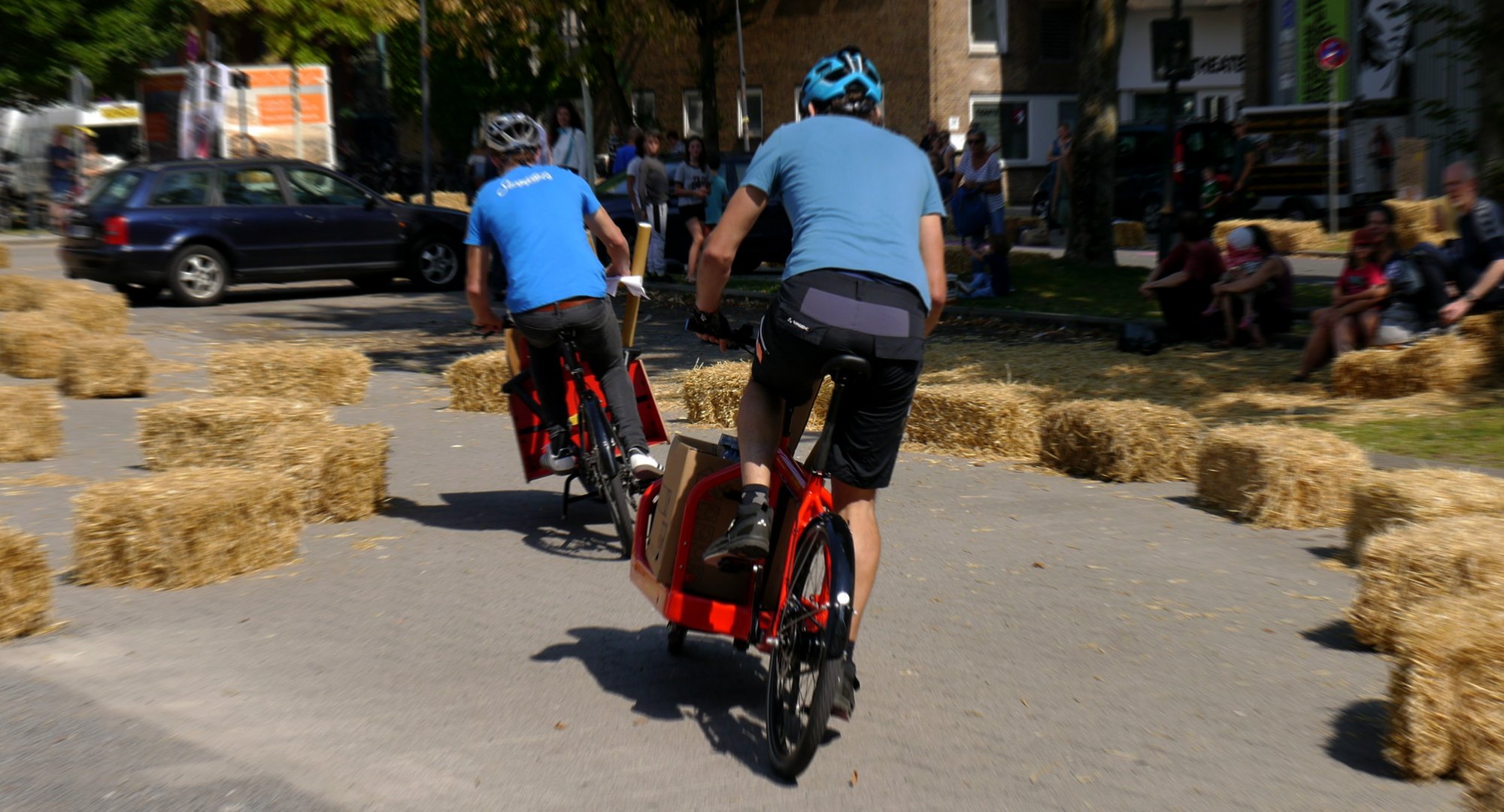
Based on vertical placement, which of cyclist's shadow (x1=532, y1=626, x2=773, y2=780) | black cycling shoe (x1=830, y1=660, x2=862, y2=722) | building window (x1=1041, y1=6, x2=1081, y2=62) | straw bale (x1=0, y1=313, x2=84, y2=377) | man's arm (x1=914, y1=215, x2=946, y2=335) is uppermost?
building window (x1=1041, y1=6, x2=1081, y2=62)

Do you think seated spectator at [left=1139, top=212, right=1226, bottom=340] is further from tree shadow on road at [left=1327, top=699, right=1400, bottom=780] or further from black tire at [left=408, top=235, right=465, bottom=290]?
black tire at [left=408, top=235, right=465, bottom=290]

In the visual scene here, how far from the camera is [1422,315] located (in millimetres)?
11438

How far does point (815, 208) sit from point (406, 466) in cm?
558

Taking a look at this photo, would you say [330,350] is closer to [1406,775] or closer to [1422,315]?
[1422,315]

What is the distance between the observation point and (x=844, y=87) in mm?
4609

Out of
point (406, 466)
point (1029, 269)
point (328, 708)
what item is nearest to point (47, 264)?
point (1029, 269)

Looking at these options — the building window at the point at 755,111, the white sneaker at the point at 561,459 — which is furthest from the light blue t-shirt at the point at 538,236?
the building window at the point at 755,111

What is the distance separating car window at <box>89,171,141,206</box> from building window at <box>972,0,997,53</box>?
25.8 m

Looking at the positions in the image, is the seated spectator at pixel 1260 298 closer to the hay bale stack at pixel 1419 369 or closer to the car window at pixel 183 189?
the hay bale stack at pixel 1419 369

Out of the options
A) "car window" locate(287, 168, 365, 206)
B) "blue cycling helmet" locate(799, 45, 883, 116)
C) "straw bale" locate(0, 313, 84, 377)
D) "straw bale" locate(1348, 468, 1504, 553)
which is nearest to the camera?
"blue cycling helmet" locate(799, 45, 883, 116)

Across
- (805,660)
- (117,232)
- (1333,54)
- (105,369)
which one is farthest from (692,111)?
(805,660)

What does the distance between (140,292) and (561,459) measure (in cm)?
1541

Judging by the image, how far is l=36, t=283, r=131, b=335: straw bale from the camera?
1519 cm

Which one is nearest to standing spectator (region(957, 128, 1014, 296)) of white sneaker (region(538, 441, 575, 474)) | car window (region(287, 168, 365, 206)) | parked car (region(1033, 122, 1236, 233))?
car window (region(287, 168, 365, 206))
